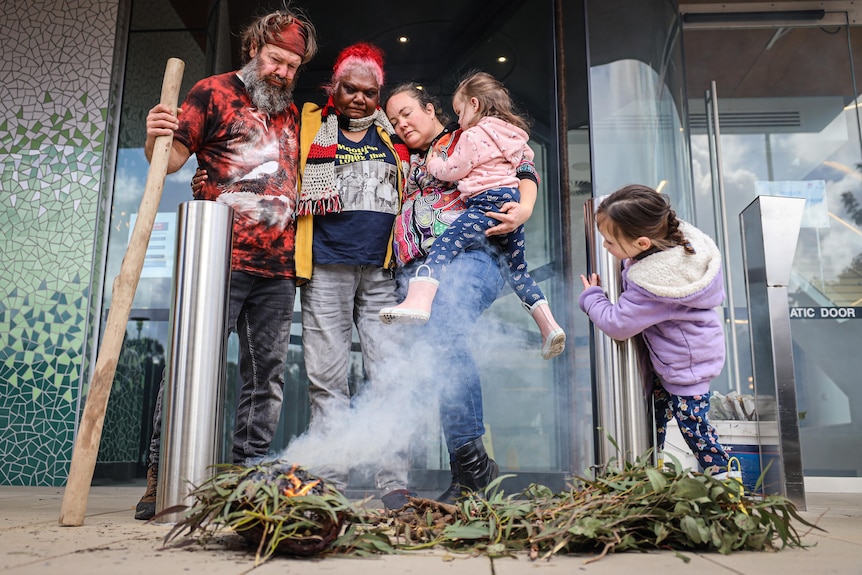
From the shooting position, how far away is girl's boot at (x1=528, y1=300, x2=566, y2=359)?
6.63 feet

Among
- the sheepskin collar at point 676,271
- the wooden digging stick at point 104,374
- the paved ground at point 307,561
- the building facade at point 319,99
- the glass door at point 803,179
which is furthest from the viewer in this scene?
the glass door at point 803,179

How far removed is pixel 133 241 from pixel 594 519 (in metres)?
1.28

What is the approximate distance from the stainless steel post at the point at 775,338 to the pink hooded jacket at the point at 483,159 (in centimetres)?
80

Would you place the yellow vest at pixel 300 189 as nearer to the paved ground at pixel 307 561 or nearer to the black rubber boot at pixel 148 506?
the black rubber boot at pixel 148 506

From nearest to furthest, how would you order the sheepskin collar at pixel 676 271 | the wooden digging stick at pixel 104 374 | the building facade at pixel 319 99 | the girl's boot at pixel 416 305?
the wooden digging stick at pixel 104 374, the sheepskin collar at pixel 676 271, the girl's boot at pixel 416 305, the building facade at pixel 319 99

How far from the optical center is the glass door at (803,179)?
4070 mm

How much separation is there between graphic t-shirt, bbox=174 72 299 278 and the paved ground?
2.89 feet

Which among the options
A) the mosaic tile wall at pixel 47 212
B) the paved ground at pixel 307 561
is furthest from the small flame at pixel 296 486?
the mosaic tile wall at pixel 47 212

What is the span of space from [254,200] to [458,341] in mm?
750

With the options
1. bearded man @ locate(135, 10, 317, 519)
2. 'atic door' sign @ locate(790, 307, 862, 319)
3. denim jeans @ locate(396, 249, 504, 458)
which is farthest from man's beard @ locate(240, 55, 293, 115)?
'atic door' sign @ locate(790, 307, 862, 319)

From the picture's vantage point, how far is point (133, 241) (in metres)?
1.79

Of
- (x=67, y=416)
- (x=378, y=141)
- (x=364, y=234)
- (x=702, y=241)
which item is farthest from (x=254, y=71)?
(x=67, y=416)

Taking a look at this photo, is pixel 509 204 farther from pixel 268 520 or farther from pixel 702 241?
pixel 268 520

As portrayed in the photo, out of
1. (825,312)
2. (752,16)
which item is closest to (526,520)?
(825,312)
